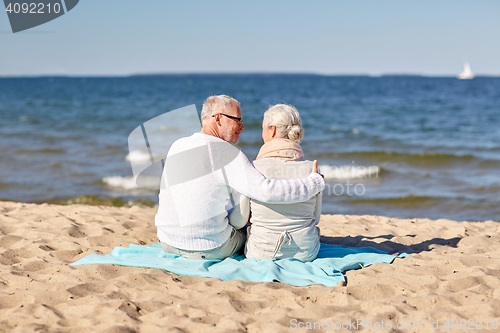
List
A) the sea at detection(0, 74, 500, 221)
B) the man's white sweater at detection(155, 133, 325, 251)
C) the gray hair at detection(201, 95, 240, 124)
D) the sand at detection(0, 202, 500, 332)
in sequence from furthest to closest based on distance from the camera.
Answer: the sea at detection(0, 74, 500, 221), the gray hair at detection(201, 95, 240, 124), the man's white sweater at detection(155, 133, 325, 251), the sand at detection(0, 202, 500, 332)

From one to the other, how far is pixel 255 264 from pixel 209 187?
0.81 metres

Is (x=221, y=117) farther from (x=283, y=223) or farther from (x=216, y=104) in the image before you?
(x=283, y=223)

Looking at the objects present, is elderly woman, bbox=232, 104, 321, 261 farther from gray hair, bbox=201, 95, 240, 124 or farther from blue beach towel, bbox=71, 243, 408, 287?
gray hair, bbox=201, 95, 240, 124

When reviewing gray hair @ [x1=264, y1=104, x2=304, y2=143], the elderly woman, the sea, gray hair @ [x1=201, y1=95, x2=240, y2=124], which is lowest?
the sea

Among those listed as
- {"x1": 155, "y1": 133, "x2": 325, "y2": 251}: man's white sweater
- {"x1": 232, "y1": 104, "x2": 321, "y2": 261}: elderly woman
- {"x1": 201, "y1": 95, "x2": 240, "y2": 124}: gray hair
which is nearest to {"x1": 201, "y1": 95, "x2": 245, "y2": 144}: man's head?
{"x1": 201, "y1": 95, "x2": 240, "y2": 124}: gray hair

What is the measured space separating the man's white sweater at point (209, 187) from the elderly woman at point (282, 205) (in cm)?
14

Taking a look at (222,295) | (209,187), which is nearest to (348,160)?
(209,187)

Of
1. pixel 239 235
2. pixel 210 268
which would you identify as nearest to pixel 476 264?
pixel 239 235

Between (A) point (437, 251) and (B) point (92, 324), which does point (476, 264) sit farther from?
(B) point (92, 324)

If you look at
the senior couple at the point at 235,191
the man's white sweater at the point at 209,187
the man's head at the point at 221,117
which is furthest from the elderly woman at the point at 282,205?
the man's head at the point at 221,117

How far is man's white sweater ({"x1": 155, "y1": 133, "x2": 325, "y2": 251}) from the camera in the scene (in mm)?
3365

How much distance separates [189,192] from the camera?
345 centimetres

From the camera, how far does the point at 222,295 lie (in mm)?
3070

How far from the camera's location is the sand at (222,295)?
2.69 meters
